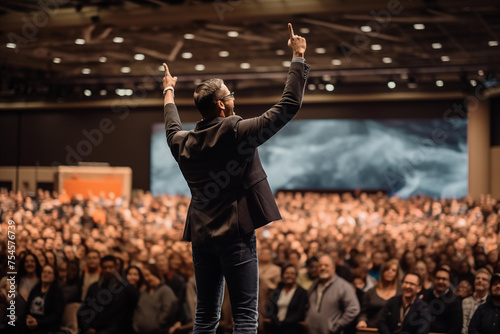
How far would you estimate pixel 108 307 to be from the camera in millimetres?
5348

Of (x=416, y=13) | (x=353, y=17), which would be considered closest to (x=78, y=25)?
(x=353, y=17)

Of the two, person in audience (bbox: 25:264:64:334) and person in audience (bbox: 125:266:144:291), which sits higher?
person in audience (bbox: 125:266:144:291)

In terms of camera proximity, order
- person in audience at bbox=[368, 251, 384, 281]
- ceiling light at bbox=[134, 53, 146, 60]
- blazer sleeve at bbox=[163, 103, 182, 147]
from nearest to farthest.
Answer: blazer sleeve at bbox=[163, 103, 182, 147] → person in audience at bbox=[368, 251, 384, 281] → ceiling light at bbox=[134, 53, 146, 60]

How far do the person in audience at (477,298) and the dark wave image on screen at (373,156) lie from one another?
14.6m

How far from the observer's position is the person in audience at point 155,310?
Result: 5.47 meters

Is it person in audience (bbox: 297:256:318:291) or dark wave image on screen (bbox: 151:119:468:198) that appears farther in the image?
dark wave image on screen (bbox: 151:119:468:198)

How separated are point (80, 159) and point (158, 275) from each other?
56.0 feet

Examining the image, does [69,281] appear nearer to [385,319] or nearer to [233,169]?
[385,319]

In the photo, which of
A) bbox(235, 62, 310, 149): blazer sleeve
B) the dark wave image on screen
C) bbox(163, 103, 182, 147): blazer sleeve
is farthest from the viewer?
the dark wave image on screen

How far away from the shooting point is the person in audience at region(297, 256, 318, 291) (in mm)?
5848

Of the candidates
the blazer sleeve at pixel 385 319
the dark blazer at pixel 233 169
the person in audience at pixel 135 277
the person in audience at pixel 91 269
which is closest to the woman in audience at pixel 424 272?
the blazer sleeve at pixel 385 319

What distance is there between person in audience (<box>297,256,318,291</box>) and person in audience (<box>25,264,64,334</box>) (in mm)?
2163

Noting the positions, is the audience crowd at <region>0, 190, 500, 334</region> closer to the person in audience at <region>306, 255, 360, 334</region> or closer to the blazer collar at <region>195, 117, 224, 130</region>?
the person in audience at <region>306, 255, 360, 334</region>

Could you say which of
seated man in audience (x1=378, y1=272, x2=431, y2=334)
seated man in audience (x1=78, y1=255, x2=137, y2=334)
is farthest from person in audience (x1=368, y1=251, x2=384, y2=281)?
seated man in audience (x1=78, y1=255, x2=137, y2=334)
